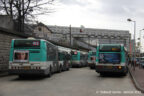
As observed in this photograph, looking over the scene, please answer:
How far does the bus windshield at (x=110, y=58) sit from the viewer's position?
1939cm

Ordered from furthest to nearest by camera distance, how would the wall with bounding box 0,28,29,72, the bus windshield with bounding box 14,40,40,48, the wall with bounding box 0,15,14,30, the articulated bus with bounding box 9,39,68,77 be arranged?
the wall with bounding box 0,15,14,30 → the wall with bounding box 0,28,29,72 → the bus windshield with bounding box 14,40,40,48 → the articulated bus with bounding box 9,39,68,77

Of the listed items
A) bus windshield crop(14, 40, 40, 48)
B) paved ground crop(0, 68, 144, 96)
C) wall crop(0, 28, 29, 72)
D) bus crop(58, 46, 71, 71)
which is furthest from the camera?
bus crop(58, 46, 71, 71)

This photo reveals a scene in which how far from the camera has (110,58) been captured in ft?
64.2

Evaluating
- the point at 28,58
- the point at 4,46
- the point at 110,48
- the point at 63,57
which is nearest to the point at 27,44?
the point at 28,58

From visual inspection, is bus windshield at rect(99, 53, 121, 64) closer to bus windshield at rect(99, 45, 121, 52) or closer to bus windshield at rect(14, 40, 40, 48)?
bus windshield at rect(99, 45, 121, 52)

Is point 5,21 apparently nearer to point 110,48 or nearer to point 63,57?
point 63,57

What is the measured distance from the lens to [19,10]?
31.2 m

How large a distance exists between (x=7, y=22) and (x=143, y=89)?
71.9ft

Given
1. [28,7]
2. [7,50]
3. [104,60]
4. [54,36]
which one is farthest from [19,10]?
[54,36]

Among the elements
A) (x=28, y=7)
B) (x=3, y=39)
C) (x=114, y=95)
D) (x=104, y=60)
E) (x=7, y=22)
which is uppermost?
(x=28, y=7)

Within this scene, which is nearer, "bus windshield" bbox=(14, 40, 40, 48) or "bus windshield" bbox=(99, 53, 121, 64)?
"bus windshield" bbox=(14, 40, 40, 48)

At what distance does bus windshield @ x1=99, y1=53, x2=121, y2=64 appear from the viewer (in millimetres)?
19391

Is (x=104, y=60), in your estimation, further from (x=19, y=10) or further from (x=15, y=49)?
(x=19, y=10)

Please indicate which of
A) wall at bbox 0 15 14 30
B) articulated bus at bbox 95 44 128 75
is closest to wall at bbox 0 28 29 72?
wall at bbox 0 15 14 30
